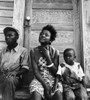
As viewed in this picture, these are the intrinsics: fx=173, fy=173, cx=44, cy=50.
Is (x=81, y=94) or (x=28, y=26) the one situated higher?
(x=28, y=26)

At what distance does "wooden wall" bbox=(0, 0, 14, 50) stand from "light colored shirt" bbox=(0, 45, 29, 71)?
0.52m

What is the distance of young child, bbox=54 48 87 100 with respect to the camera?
3.01 metres

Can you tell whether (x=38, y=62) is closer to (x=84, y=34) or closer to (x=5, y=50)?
(x=5, y=50)

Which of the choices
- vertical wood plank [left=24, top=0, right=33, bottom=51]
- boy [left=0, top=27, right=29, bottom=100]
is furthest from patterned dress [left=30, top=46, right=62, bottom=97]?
vertical wood plank [left=24, top=0, right=33, bottom=51]

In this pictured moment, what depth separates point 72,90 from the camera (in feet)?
10.2

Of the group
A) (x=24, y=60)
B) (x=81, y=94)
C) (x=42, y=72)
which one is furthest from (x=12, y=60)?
(x=81, y=94)

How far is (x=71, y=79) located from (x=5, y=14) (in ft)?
7.04

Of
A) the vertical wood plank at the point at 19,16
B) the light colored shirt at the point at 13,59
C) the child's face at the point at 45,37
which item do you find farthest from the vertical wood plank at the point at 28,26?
the child's face at the point at 45,37

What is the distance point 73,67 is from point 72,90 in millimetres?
474

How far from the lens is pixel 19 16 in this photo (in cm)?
401

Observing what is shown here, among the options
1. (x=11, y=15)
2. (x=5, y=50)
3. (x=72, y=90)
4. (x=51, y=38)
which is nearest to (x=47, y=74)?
(x=72, y=90)

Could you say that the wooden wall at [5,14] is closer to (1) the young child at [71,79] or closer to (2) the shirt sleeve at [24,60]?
(2) the shirt sleeve at [24,60]

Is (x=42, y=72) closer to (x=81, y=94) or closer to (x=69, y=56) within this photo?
(x=69, y=56)

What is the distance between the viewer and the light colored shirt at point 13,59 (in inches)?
132
